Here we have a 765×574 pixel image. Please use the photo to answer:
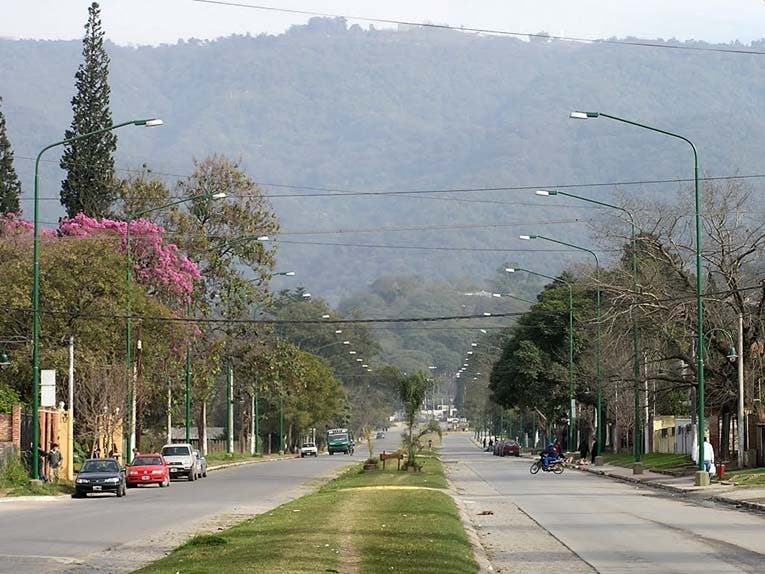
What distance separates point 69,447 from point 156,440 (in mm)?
31512

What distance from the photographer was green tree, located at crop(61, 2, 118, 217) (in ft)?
268

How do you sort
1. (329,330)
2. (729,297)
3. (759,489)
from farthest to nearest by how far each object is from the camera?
(329,330) → (729,297) → (759,489)

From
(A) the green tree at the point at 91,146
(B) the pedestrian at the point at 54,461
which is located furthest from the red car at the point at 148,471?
(A) the green tree at the point at 91,146

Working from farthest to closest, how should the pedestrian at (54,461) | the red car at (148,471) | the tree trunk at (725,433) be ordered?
the tree trunk at (725,433) → the red car at (148,471) → the pedestrian at (54,461)

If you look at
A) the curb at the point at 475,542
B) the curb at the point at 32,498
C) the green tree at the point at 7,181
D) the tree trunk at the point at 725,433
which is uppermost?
the green tree at the point at 7,181

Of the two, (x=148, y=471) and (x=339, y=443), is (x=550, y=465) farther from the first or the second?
(x=339, y=443)

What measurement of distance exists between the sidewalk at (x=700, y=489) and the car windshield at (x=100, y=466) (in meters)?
17.4

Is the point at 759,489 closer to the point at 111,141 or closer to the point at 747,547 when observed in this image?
the point at 747,547

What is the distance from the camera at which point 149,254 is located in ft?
230

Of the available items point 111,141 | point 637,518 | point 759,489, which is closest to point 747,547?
point 637,518

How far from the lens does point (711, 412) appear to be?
6250 centimetres

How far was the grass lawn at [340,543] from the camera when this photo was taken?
1927 cm

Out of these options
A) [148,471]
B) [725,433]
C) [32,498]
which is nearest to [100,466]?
[32,498]

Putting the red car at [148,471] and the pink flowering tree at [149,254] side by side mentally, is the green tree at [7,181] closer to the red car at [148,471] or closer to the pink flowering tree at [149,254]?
the pink flowering tree at [149,254]
